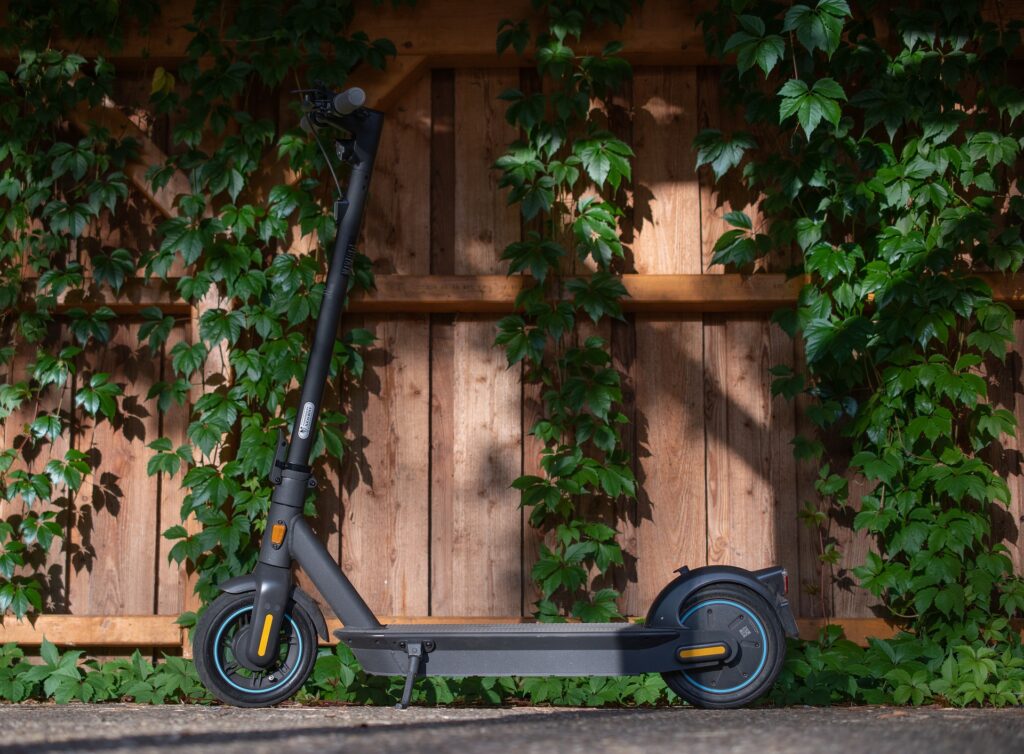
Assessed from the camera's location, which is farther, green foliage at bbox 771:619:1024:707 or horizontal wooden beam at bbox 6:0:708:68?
horizontal wooden beam at bbox 6:0:708:68

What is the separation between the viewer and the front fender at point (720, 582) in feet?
8.23

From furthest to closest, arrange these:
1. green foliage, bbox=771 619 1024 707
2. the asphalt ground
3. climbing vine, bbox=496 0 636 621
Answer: climbing vine, bbox=496 0 636 621
green foliage, bbox=771 619 1024 707
the asphalt ground

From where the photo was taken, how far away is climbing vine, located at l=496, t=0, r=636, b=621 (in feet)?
10.2

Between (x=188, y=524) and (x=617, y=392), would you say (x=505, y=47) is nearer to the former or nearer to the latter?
(x=617, y=392)

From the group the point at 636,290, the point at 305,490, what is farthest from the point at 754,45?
the point at 305,490

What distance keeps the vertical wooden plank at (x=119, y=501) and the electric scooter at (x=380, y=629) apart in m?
0.78

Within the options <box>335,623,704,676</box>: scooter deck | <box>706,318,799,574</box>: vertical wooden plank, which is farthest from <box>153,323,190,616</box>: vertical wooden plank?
<box>706,318,799,574</box>: vertical wooden plank

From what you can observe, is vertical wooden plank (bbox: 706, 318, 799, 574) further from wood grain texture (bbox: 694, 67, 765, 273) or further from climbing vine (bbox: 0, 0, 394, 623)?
climbing vine (bbox: 0, 0, 394, 623)

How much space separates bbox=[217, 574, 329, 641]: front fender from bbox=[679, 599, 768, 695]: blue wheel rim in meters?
0.88

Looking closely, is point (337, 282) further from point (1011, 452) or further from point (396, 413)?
point (1011, 452)

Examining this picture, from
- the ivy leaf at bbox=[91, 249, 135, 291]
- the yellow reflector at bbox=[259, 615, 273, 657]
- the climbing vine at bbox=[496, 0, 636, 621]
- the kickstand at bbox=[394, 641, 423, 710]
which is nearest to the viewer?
the kickstand at bbox=[394, 641, 423, 710]

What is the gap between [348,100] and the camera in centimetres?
255

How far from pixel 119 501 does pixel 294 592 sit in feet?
3.14

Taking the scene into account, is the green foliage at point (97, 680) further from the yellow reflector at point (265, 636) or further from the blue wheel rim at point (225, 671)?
the yellow reflector at point (265, 636)
